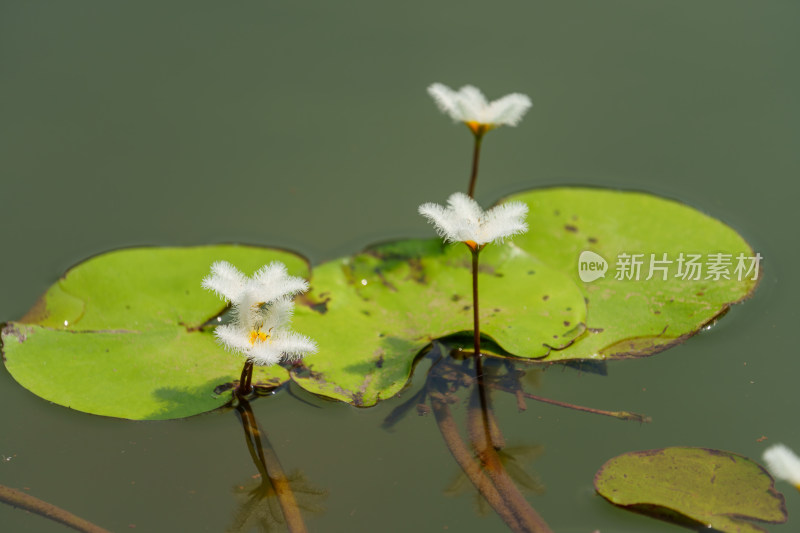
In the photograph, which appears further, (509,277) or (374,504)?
(509,277)

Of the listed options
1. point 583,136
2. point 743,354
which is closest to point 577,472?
point 743,354

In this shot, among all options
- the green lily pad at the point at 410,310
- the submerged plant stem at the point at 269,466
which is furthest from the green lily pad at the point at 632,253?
the submerged plant stem at the point at 269,466

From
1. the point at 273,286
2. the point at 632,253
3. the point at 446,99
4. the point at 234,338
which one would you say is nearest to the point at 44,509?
the point at 234,338

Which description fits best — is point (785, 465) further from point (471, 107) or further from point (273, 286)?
point (471, 107)

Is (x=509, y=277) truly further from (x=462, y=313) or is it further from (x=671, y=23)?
(x=671, y=23)

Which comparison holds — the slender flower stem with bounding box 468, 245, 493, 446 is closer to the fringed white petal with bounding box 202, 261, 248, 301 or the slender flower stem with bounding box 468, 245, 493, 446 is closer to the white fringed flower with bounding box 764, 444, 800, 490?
the fringed white petal with bounding box 202, 261, 248, 301

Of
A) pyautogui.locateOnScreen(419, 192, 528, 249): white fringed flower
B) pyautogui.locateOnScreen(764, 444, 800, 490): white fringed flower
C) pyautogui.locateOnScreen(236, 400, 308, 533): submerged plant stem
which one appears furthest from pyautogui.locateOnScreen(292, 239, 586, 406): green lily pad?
pyautogui.locateOnScreen(764, 444, 800, 490): white fringed flower
